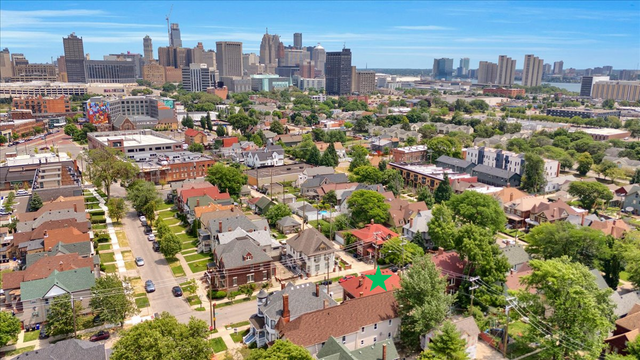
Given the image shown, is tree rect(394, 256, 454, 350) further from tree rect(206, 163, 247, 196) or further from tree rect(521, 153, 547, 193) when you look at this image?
tree rect(521, 153, 547, 193)

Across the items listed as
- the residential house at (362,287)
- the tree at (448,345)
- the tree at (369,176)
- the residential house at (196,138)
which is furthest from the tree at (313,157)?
the tree at (448,345)

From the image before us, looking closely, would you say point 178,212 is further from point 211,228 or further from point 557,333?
point 557,333

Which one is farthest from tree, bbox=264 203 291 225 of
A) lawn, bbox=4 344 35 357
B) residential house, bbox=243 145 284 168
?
residential house, bbox=243 145 284 168

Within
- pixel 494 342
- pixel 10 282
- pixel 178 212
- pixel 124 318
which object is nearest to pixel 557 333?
pixel 494 342

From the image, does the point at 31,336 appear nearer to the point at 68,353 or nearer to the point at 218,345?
the point at 68,353

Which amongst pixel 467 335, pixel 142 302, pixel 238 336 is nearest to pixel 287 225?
pixel 142 302
